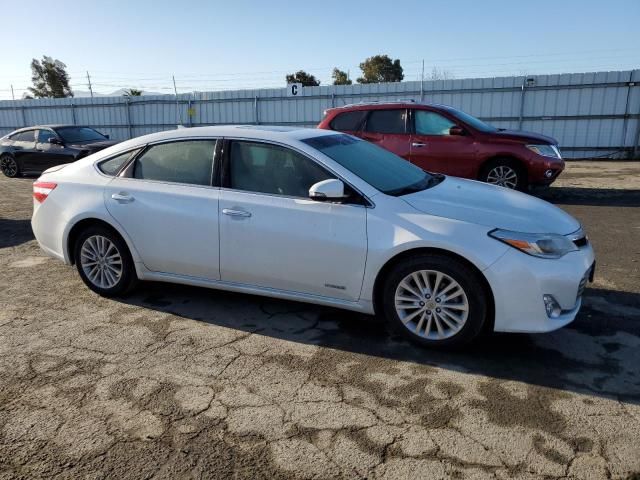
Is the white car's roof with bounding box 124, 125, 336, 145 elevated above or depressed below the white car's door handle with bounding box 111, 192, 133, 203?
above

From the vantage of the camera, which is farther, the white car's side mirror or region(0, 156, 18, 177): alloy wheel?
region(0, 156, 18, 177): alloy wheel

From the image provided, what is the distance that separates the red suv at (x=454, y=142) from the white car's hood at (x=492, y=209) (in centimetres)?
499

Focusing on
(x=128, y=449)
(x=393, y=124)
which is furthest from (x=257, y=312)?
(x=393, y=124)

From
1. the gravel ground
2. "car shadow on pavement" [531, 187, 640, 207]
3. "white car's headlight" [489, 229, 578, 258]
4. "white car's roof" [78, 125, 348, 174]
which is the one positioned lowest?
the gravel ground

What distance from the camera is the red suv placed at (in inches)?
352

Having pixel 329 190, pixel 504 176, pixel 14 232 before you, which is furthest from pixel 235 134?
pixel 504 176

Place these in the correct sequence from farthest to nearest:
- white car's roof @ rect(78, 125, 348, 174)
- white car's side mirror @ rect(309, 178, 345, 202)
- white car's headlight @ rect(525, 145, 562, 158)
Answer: white car's headlight @ rect(525, 145, 562, 158), white car's roof @ rect(78, 125, 348, 174), white car's side mirror @ rect(309, 178, 345, 202)

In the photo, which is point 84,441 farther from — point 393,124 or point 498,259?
point 393,124

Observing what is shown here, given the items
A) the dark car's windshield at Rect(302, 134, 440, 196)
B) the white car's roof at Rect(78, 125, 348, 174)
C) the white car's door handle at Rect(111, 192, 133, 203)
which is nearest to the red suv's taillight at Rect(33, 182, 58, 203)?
the white car's roof at Rect(78, 125, 348, 174)

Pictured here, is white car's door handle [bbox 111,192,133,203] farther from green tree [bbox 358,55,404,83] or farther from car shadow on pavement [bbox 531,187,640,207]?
green tree [bbox 358,55,404,83]

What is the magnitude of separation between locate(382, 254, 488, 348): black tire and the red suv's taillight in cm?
329

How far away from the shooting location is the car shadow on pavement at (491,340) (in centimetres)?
331

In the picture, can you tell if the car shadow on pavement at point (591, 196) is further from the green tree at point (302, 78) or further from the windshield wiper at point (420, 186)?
the green tree at point (302, 78)

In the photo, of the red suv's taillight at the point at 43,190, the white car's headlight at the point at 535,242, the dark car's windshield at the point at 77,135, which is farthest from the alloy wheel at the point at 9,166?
the white car's headlight at the point at 535,242
